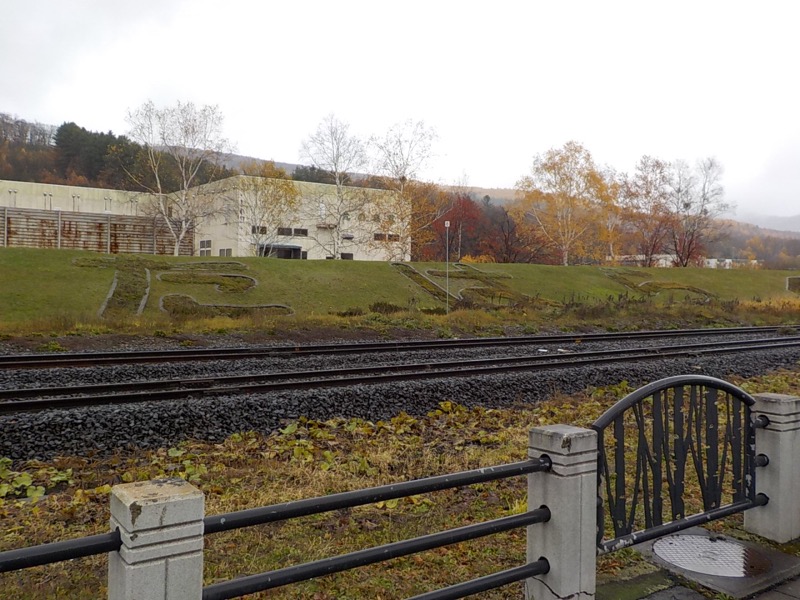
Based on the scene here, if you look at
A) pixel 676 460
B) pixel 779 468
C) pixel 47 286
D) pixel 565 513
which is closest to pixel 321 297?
pixel 47 286

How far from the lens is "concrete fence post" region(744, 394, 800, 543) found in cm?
490

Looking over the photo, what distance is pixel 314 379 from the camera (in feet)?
41.2

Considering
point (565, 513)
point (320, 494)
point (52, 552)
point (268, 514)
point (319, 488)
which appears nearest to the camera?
point (52, 552)

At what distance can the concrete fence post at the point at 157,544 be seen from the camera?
2279 mm

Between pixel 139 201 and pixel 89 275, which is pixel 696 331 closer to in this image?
pixel 89 275

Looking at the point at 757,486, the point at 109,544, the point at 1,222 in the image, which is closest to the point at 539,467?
the point at 109,544

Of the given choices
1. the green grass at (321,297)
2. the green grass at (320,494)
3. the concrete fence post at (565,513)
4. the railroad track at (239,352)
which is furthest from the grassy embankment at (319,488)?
the railroad track at (239,352)

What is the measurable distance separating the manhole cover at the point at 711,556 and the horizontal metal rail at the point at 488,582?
1.60 m

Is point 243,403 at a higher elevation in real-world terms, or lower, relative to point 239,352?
higher

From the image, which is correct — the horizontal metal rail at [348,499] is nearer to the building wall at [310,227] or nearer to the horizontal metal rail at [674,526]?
the horizontal metal rail at [674,526]

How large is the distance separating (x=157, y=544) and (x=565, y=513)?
216 cm

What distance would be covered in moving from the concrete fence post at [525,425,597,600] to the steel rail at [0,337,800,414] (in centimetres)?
820

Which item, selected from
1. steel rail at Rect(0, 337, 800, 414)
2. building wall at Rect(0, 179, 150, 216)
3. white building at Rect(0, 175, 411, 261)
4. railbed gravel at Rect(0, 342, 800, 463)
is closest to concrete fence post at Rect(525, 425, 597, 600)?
railbed gravel at Rect(0, 342, 800, 463)

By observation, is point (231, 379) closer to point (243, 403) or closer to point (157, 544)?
point (243, 403)
